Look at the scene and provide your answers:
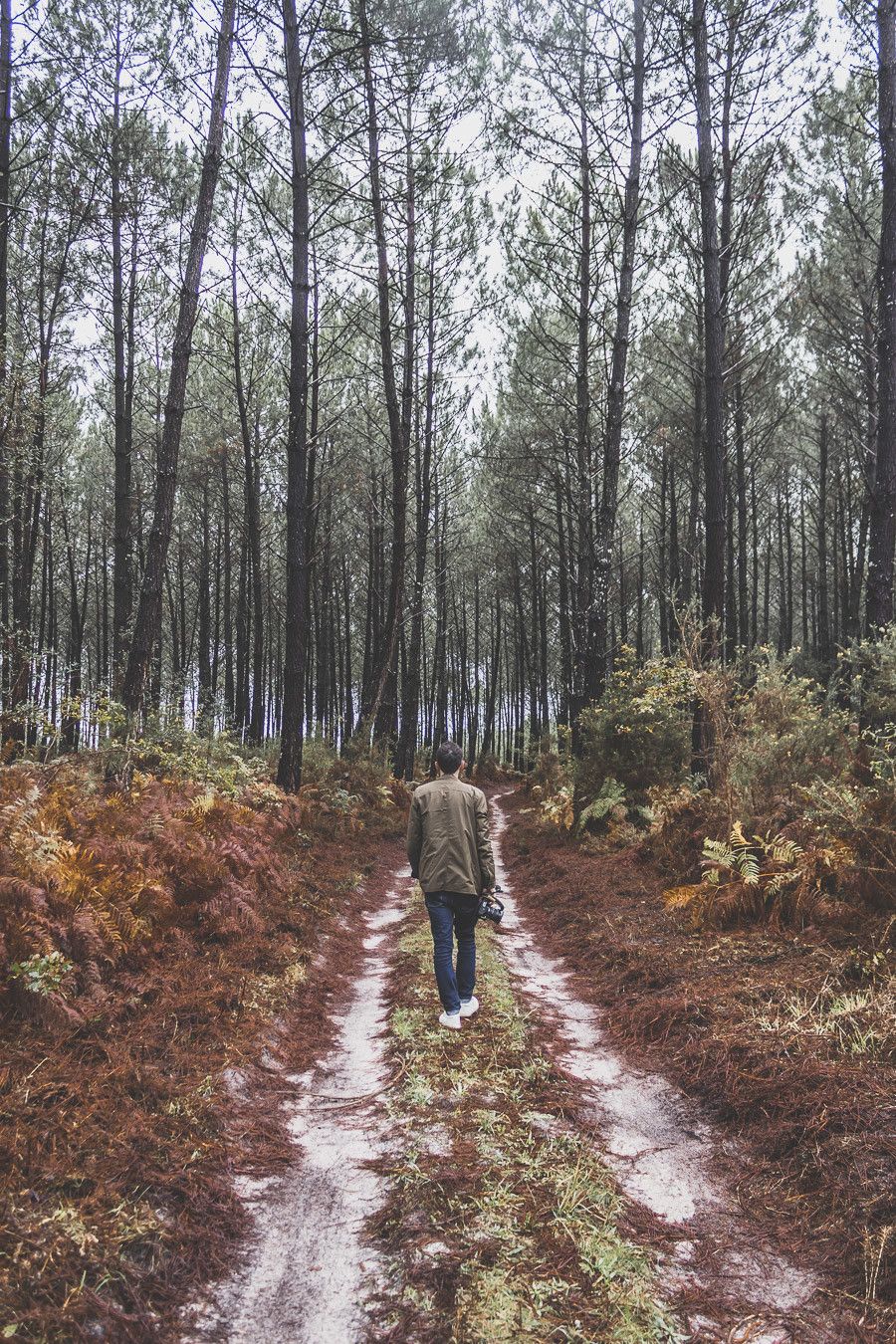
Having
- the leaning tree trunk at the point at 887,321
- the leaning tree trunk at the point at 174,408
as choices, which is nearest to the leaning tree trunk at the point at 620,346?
the leaning tree trunk at the point at 887,321

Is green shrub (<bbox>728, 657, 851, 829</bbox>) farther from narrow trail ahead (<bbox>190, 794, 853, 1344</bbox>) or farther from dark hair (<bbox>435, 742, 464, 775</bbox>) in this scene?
dark hair (<bbox>435, 742, 464, 775</bbox>)

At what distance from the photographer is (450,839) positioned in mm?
5422

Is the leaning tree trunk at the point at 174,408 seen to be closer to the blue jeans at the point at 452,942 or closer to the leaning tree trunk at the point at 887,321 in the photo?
the blue jeans at the point at 452,942

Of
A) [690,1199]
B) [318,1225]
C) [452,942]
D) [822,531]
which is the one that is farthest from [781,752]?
[822,531]

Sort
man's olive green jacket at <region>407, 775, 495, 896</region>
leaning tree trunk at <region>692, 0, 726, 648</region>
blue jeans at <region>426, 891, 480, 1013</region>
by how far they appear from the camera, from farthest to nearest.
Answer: leaning tree trunk at <region>692, 0, 726, 648</region>, man's olive green jacket at <region>407, 775, 495, 896</region>, blue jeans at <region>426, 891, 480, 1013</region>

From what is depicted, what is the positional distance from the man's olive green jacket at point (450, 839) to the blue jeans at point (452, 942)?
114 millimetres

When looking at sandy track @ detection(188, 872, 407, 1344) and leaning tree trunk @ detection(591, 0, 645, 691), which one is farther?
leaning tree trunk @ detection(591, 0, 645, 691)

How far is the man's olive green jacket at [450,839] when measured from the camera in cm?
538

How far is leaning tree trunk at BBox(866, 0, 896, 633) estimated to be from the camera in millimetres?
9484

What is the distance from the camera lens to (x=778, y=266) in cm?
1733

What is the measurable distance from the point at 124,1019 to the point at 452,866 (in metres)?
2.27

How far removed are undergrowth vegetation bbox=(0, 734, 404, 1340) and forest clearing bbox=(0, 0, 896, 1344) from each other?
0.02m

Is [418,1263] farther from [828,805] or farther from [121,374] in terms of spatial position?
[121,374]

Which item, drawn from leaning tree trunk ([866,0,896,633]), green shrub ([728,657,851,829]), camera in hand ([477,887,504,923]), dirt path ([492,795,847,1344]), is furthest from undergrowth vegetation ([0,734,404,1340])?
leaning tree trunk ([866,0,896,633])
